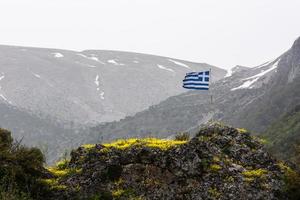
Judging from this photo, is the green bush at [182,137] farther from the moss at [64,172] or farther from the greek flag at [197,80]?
the moss at [64,172]

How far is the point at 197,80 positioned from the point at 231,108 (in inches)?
5070

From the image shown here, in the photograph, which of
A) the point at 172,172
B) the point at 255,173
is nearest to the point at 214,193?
the point at 172,172

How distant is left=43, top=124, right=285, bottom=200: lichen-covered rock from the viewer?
17000mm

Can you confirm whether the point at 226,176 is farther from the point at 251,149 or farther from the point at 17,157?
the point at 17,157

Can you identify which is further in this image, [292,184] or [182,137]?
[182,137]

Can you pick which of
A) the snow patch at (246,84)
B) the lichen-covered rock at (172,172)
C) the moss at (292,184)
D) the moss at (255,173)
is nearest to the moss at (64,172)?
the lichen-covered rock at (172,172)

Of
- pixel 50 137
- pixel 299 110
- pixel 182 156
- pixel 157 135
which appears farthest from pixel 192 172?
pixel 50 137

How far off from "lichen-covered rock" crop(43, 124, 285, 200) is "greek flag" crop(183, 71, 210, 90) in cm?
542

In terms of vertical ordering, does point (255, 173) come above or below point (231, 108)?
above

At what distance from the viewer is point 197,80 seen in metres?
24.9

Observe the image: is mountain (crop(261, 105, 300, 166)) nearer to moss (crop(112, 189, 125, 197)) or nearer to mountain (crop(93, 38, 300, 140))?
mountain (crop(93, 38, 300, 140))

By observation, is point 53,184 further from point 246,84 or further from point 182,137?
point 246,84

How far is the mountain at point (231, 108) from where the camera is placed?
109 metres

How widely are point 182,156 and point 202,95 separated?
18027 centimetres
